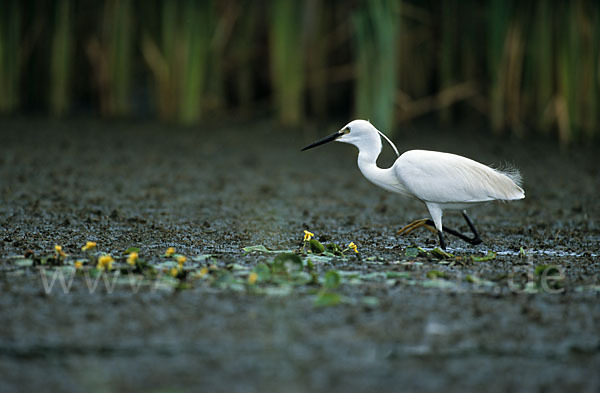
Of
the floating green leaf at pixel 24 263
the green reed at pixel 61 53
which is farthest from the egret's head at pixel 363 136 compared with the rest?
the green reed at pixel 61 53

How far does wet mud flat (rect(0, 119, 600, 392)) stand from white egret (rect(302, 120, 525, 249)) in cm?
28

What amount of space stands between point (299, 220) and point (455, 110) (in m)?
5.88

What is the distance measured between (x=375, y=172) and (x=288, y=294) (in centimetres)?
147

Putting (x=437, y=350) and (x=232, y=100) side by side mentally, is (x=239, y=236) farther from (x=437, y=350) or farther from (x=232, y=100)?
(x=232, y=100)

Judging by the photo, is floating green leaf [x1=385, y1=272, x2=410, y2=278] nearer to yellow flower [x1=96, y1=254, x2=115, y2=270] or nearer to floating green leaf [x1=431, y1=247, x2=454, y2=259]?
floating green leaf [x1=431, y1=247, x2=454, y2=259]

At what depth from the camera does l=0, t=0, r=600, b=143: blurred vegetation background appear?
8414mm

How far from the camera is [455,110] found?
11.0 metres

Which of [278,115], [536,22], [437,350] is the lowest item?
[437,350]

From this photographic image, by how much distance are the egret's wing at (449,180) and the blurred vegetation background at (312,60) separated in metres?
3.16

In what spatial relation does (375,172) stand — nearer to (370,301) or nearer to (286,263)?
(286,263)

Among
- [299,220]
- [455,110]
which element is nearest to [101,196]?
[299,220]

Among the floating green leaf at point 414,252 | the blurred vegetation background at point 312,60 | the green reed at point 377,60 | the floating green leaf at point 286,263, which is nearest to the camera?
the floating green leaf at point 286,263

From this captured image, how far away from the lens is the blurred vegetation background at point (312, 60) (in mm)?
8414

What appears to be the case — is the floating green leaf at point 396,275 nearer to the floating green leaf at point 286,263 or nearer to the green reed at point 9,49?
the floating green leaf at point 286,263
